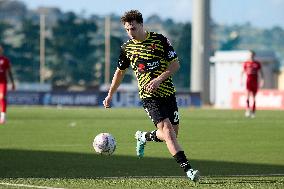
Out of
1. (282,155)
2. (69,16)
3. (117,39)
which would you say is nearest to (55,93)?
(282,155)

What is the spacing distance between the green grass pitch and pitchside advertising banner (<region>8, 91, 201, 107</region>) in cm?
3055

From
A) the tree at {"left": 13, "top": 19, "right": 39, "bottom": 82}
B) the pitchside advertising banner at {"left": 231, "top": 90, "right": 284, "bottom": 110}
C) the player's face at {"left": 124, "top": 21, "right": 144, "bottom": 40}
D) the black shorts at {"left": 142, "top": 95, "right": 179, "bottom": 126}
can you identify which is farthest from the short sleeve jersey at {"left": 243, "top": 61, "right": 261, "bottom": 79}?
the tree at {"left": 13, "top": 19, "right": 39, "bottom": 82}

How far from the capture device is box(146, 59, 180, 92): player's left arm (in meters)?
14.2

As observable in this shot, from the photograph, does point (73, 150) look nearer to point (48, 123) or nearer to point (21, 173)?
point (21, 173)

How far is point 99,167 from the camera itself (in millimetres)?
17094

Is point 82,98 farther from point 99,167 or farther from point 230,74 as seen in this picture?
point 99,167

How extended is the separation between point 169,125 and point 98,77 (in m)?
105

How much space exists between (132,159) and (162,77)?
184 inches

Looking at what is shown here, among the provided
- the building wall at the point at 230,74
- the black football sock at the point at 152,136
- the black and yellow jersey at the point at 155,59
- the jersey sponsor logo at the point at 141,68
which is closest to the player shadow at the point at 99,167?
the black football sock at the point at 152,136

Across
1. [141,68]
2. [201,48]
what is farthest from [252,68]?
[201,48]

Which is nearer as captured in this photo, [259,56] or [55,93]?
[55,93]

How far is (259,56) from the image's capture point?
69000 millimetres

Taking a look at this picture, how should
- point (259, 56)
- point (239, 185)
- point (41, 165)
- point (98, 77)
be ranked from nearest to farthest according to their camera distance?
point (239, 185) < point (41, 165) < point (259, 56) < point (98, 77)

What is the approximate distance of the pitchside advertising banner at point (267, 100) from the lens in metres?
52.2
